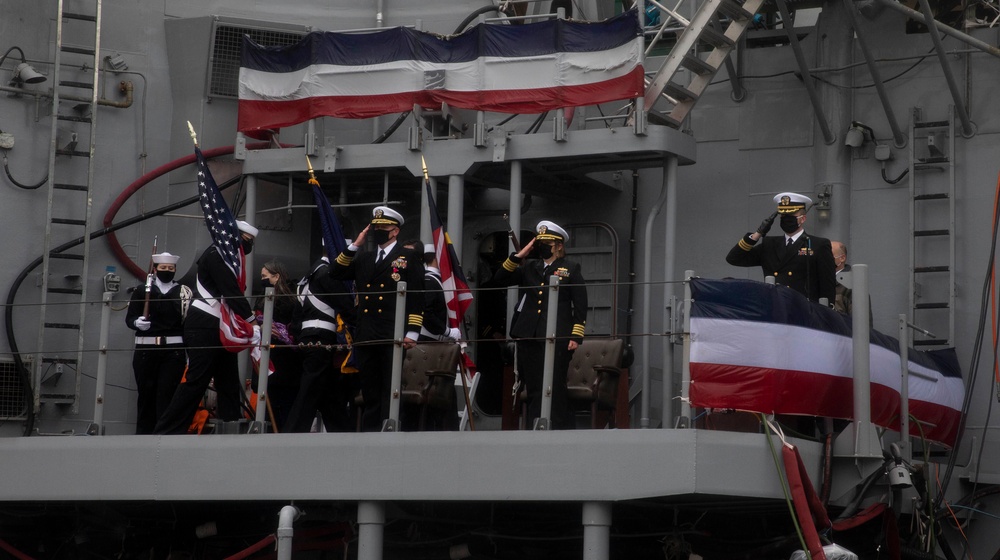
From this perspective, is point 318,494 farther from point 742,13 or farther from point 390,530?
point 742,13

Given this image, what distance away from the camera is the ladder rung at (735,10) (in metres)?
10.7

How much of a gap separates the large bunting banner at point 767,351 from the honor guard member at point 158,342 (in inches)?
154

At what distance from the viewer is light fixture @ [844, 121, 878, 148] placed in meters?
11.0

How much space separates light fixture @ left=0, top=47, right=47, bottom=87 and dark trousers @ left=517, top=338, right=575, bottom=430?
5181 millimetres

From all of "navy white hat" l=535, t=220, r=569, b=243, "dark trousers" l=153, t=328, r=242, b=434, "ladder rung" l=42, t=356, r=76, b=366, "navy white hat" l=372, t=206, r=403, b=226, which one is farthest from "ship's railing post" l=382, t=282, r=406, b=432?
"ladder rung" l=42, t=356, r=76, b=366

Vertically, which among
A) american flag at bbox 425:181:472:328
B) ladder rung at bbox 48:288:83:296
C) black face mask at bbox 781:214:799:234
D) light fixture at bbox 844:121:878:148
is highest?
light fixture at bbox 844:121:878:148

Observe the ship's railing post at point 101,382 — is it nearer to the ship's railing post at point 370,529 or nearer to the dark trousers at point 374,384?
the dark trousers at point 374,384

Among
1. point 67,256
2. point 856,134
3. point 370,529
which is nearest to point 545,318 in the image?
point 370,529

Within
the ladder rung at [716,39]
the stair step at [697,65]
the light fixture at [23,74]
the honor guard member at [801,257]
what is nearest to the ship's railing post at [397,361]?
the honor guard member at [801,257]

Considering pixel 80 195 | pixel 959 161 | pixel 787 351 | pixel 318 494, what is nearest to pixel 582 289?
pixel 787 351

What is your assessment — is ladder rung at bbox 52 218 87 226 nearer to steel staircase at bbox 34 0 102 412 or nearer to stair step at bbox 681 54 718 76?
steel staircase at bbox 34 0 102 412

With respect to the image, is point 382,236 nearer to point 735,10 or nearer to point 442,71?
point 442,71

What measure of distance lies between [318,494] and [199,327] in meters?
1.68

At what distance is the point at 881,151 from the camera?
11.1m
